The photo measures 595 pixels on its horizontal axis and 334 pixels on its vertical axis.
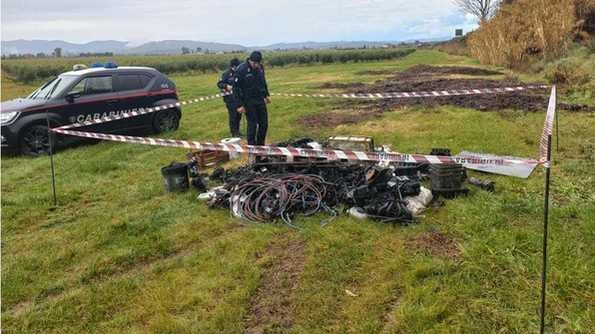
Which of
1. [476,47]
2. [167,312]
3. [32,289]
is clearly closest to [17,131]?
[32,289]

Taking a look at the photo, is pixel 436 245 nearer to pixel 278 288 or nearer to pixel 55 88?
pixel 278 288

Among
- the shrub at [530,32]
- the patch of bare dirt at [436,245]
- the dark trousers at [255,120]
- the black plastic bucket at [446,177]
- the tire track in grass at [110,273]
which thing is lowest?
the tire track in grass at [110,273]

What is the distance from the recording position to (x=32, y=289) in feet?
14.3

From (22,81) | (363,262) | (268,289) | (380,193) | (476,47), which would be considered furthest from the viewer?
(22,81)

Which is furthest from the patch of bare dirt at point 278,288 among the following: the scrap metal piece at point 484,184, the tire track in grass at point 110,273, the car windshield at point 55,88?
the car windshield at point 55,88

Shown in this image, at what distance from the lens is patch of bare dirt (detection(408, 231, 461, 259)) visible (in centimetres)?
444

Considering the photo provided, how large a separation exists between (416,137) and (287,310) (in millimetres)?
6492

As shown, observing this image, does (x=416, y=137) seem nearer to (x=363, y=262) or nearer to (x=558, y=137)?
(x=558, y=137)

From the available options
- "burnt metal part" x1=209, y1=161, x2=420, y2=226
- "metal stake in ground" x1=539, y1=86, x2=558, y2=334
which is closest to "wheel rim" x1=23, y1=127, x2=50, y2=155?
"burnt metal part" x1=209, y1=161, x2=420, y2=226

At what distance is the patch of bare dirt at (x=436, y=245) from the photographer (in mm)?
4441

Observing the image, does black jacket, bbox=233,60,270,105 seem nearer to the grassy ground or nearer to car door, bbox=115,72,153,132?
the grassy ground

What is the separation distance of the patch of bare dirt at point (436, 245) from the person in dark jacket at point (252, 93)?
4.55m

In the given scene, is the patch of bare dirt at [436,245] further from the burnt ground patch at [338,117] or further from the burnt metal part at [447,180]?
the burnt ground patch at [338,117]

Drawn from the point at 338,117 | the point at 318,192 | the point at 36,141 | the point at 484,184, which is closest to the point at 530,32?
the point at 338,117
